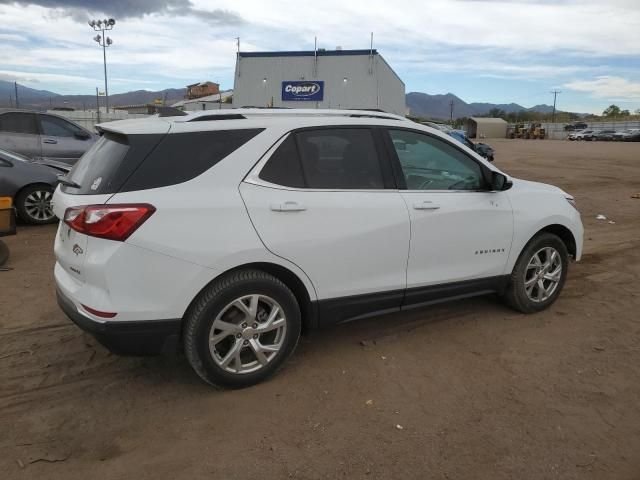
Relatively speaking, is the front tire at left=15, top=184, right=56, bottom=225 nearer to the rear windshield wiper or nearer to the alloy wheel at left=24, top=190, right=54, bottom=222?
the alloy wheel at left=24, top=190, right=54, bottom=222

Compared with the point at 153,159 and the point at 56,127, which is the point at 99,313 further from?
the point at 56,127

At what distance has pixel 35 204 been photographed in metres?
8.40

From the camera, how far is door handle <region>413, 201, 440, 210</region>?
3949 millimetres

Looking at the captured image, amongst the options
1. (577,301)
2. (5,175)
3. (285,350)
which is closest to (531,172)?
(577,301)

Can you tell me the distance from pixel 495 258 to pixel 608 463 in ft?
6.34

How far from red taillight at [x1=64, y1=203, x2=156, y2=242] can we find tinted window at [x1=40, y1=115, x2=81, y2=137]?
9.37 meters

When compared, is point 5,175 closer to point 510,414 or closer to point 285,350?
point 285,350

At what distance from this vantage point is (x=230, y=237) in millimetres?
3223

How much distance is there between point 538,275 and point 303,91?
27250 millimetres

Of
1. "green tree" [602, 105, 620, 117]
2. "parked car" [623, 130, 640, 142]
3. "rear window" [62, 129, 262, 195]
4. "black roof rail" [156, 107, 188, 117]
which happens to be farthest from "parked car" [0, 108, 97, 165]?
"green tree" [602, 105, 620, 117]

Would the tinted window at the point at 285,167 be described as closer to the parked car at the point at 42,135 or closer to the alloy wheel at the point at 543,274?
the alloy wheel at the point at 543,274

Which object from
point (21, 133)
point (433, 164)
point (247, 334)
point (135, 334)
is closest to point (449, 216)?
point (433, 164)

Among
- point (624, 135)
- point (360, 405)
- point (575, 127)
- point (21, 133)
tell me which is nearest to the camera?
point (360, 405)

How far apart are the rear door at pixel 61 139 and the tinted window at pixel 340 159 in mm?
8883
